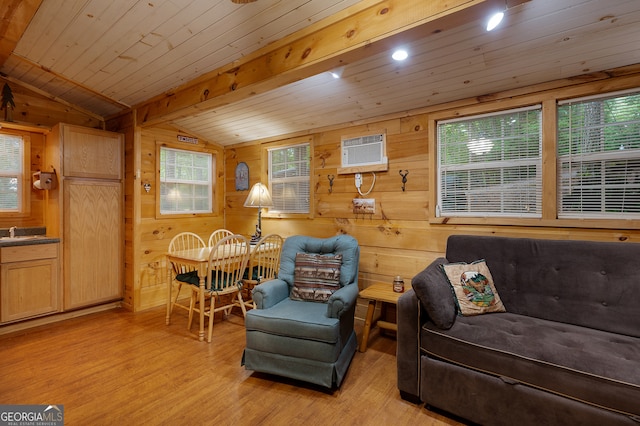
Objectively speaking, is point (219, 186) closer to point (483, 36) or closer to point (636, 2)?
point (483, 36)

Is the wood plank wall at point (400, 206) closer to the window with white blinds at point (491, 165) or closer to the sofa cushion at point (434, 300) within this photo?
the window with white blinds at point (491, 165)

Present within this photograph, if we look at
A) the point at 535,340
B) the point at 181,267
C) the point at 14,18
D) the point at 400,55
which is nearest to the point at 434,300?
the point at 535,340

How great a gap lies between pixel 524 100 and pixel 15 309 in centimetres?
491

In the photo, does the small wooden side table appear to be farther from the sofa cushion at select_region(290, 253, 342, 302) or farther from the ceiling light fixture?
the ceiling light fixture

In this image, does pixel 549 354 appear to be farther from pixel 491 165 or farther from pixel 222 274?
pixel 222 274

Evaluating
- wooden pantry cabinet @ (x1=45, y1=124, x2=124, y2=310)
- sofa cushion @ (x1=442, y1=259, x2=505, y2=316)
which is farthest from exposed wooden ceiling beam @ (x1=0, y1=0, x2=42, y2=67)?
sofa cushion @ (x1=442, y1=259, x2=505, y2=316)

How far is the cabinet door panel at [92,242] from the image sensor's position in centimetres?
328

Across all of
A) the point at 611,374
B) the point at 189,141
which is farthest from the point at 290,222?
the point at 611,374

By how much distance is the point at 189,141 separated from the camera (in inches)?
162

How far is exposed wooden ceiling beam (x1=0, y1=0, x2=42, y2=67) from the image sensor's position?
6.68ft

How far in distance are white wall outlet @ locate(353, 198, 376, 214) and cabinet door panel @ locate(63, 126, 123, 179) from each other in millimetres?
2811

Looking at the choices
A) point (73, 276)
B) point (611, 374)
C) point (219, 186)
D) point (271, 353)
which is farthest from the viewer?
point (219, 186)

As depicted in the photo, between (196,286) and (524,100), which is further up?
(524,100)

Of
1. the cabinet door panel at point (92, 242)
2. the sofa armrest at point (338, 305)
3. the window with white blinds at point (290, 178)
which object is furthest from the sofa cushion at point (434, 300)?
the cabinet door panel at point (92, 242)
